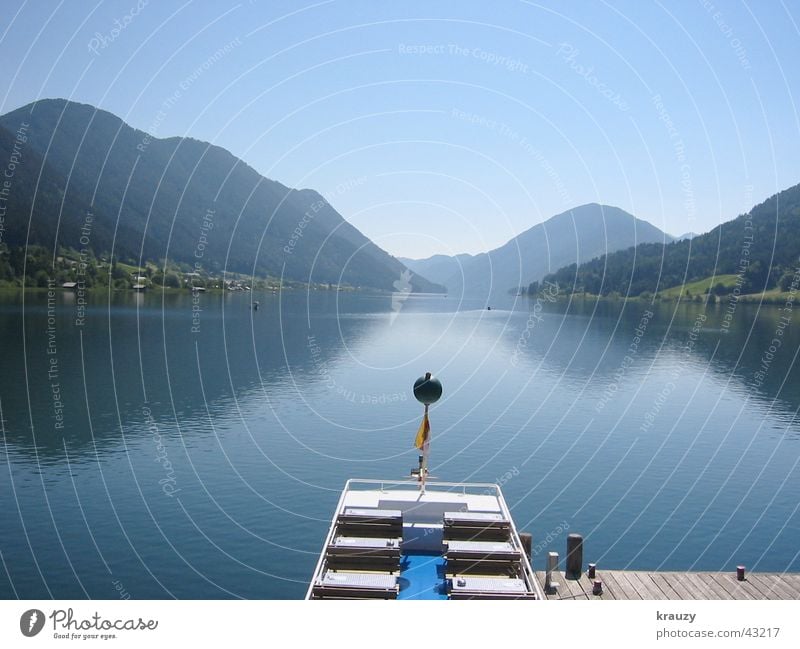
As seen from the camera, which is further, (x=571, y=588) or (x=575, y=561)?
(x=575, y=561)

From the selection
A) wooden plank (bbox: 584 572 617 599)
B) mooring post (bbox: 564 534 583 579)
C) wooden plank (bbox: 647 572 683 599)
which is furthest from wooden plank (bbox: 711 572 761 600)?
mooring post (bbox: 564 534 583 579)

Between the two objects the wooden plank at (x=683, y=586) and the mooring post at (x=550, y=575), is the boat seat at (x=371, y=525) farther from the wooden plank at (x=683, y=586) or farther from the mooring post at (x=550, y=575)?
the wooden plank at (x=683, y=586)

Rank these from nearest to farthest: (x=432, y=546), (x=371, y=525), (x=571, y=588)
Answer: (x=371, y=525) → (x=432, y=546) → (x=571, y=588)

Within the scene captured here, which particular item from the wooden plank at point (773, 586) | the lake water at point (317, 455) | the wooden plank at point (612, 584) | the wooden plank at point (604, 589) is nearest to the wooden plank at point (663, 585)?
the wooden plank at point (612, 584)

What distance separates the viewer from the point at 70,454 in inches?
2224

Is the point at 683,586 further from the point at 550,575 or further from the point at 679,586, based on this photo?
the point at 550,575

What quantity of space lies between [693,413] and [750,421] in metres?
6.24

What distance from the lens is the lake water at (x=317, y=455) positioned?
3903cm

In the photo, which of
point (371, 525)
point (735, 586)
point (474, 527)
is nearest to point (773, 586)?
point (735, 586)

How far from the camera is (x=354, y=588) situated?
21125mm

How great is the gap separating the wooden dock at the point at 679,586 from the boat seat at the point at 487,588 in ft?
30.2

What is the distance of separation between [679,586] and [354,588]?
17029 millimetres
